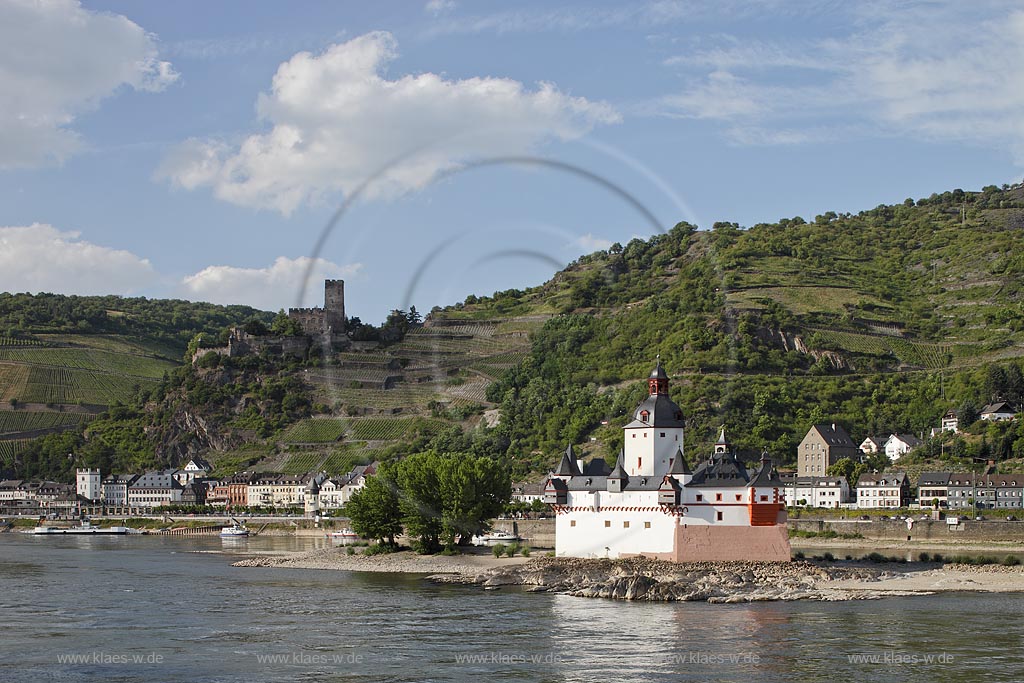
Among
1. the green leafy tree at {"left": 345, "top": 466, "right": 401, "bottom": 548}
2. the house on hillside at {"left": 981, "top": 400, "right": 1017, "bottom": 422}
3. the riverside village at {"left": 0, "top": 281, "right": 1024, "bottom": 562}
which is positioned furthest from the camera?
the house on hillside at {"left": 981, "top": 400, "right": 1017, "bottom": 422}

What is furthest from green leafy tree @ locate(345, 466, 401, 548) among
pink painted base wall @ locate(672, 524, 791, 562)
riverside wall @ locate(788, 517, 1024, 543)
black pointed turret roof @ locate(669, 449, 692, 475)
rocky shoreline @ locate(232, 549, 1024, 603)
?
riverside wall @ locate(788, 517, 1024, 543)

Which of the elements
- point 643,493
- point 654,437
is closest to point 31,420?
point 654,437

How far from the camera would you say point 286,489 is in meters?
145

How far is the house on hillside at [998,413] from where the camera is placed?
112800 millimetres

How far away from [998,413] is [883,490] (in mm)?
17277

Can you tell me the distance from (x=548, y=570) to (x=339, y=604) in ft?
40.6

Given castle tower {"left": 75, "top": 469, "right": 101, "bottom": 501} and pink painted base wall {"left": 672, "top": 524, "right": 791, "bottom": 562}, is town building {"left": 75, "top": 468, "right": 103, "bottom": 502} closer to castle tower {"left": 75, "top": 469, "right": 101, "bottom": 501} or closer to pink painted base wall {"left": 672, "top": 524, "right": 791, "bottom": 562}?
castle tower {"left": 75, "top": 469, "right": 101, "bottom": 501}

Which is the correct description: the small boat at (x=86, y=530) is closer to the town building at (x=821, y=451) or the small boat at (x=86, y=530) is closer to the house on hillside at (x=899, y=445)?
the town building at (x=821, y=451)

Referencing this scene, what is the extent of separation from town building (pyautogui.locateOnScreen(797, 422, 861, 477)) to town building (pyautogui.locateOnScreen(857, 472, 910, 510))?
4.32m

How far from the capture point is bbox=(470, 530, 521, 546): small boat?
273 feet

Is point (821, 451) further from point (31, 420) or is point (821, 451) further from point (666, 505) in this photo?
point (31, 420)

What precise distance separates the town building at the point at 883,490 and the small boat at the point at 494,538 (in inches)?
1182

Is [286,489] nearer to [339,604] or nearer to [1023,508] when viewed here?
[1023,508]

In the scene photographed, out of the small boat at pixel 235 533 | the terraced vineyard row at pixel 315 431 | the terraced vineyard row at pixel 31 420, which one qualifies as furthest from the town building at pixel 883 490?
the terraced vineyard row at pixel 31 420
